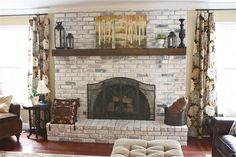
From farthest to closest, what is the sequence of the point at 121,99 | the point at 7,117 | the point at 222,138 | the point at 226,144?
1. the point at 121,99
2. the point at 7,117
3. the point at 222,138
4. the point at 226,144

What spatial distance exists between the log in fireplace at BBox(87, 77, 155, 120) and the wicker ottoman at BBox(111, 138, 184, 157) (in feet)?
6.20

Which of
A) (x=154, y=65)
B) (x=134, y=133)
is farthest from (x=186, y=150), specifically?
(x=154, y=65)

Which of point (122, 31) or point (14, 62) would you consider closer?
point (122, 31)

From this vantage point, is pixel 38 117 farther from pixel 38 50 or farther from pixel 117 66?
pixel 117 66

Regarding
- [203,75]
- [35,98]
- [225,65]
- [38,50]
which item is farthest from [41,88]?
[225,65]

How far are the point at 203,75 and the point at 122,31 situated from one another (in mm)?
1658

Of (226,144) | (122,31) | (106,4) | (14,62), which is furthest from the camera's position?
(14,62)

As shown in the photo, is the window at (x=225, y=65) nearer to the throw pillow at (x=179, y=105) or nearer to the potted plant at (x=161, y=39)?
the throw pillow at (x=179, y=105)

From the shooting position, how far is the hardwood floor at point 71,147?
439cm

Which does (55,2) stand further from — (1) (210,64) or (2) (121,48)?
(1) (210,64)

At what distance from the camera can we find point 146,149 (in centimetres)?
315

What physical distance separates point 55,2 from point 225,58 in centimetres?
322

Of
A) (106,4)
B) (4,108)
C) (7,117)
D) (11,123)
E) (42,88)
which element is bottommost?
(11,123)

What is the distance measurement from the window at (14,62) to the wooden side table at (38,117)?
541mm
